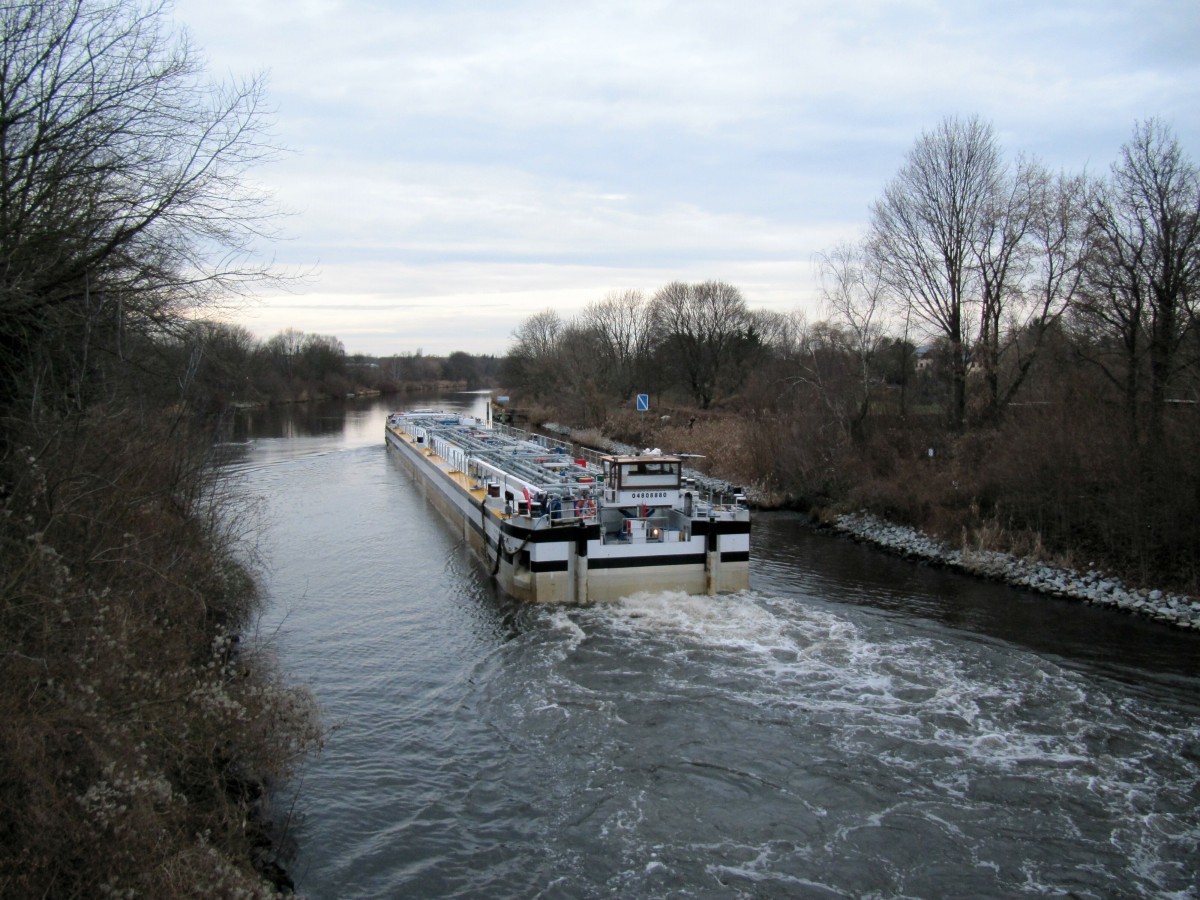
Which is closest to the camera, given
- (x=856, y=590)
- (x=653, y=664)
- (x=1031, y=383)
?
(x=653, y=664)

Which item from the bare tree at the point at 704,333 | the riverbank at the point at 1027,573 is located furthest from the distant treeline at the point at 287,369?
the bare tree at the point at 704,333

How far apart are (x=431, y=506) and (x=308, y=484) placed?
6877 millimetres

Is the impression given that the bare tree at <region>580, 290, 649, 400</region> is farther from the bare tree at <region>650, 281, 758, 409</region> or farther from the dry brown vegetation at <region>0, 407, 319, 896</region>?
the dry brown vegetation at <region>0, 407, 319, 896</region>

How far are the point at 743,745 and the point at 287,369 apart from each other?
9571 cm

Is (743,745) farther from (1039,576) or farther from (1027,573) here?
(1027,573)

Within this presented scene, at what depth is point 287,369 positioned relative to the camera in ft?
321

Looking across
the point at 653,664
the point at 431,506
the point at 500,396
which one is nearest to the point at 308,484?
the point at 431,506

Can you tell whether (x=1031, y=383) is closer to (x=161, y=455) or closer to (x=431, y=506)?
(x=431, y=506)

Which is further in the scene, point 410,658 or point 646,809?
point 410,658

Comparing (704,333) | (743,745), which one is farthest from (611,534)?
(704,333)

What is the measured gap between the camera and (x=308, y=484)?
35.1 meters

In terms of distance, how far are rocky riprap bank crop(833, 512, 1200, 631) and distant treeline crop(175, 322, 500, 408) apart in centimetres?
1782

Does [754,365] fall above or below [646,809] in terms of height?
above

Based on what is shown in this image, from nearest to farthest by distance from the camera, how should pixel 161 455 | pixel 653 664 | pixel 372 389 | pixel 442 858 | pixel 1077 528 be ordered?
pixel 442 858, pixel 161 455, pixel 653 664, pixel 1077 528, pixel 372 389
